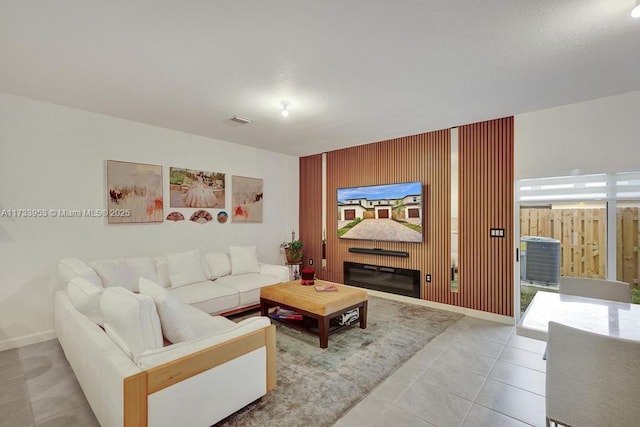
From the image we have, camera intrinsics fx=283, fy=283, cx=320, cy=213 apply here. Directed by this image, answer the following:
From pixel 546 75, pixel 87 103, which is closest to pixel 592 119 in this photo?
pixel 546 75

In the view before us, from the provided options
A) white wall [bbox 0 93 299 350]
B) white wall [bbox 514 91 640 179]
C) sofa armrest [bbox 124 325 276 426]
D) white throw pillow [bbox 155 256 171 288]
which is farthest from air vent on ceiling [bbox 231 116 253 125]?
white wall [bbox 514 91 640 179]

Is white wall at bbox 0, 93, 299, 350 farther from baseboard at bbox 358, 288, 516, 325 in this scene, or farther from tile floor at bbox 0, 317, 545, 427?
baseboard at bbox 358, 288, 516, 325

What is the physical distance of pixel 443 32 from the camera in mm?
2076

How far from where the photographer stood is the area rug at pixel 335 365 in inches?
81.0

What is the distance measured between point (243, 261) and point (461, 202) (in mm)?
3589

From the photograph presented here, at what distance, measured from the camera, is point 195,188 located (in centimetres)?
473

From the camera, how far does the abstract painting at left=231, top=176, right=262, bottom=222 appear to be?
17.3ft

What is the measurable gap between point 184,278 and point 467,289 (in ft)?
13.6

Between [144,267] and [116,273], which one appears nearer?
[116,273]

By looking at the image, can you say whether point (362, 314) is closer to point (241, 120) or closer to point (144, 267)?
point (144, 267)

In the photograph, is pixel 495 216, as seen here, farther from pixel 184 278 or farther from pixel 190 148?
→ pixel 190 148

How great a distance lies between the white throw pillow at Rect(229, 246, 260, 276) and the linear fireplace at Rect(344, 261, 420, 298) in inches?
73.5

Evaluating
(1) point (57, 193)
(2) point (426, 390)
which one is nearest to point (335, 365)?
(2) point (426, 390)

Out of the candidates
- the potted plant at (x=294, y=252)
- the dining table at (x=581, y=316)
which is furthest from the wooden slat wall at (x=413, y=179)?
the dining table at (x=581, y=316)
